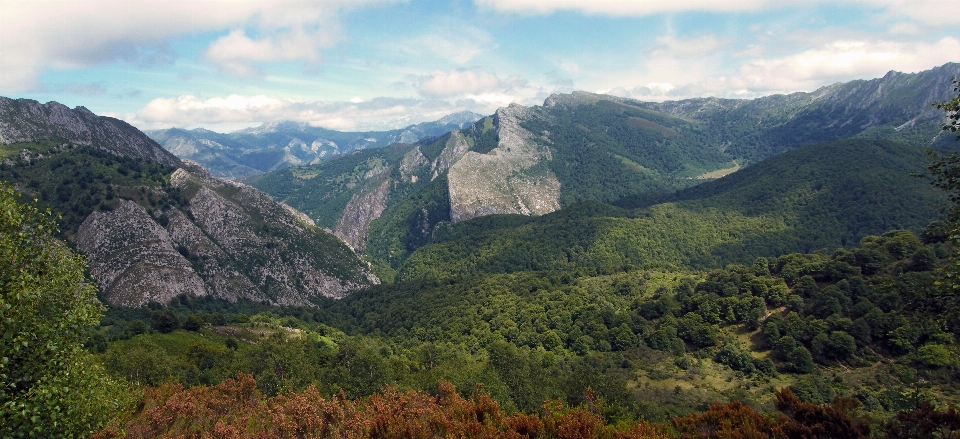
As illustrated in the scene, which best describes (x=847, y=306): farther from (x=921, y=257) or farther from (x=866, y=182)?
(x=866, y=182)

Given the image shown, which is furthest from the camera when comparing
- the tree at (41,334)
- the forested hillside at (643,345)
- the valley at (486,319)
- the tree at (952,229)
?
the forested hillside at (643,345)

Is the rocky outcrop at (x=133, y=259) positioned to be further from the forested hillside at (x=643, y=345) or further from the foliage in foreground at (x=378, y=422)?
the foliage in foreground at (x=378, y=422)

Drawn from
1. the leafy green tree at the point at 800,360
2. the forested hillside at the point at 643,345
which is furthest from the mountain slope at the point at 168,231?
the leafy green tree at the point at 800,360

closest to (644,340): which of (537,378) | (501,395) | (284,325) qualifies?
(537,378)

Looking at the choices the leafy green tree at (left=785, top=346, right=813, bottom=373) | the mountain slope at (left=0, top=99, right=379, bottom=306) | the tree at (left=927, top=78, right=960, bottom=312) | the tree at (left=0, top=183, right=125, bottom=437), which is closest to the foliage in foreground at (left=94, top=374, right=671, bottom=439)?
the tree at (left=0, top=183, right=125, bottom=437)

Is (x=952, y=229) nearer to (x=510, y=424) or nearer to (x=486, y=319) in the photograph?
(x=510, y=424)
